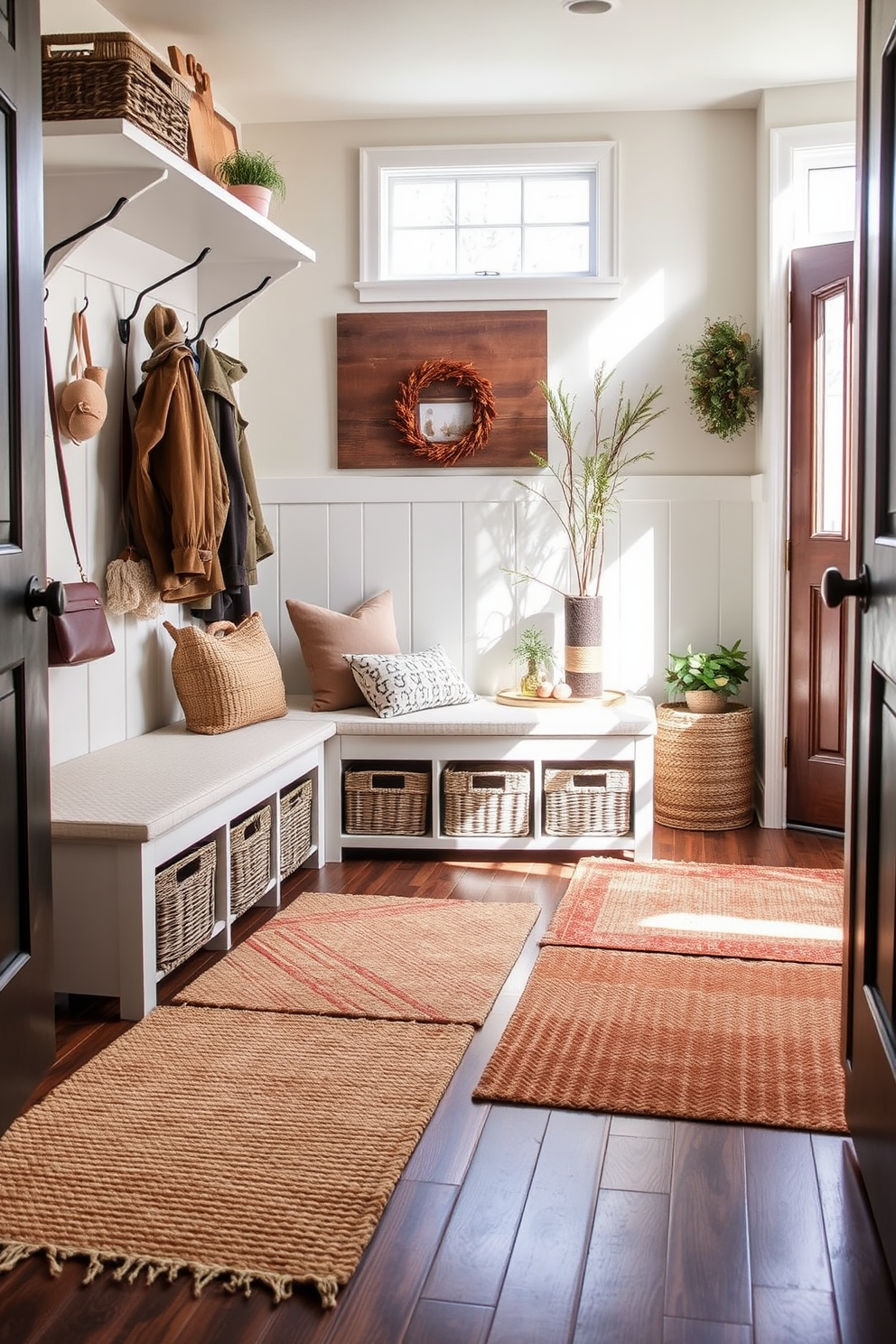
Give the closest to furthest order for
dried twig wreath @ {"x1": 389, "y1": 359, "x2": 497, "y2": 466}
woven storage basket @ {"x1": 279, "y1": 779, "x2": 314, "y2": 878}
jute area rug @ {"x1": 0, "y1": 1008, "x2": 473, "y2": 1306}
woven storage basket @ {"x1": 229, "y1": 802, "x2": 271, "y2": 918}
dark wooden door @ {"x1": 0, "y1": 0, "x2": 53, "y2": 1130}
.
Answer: dark wooden door @ {"x1": 0, "y1": 0, "x2": 53, "y2": 1130} → jute area rug @ {"x1": 0, "y1": 1008, "x2": 473, "y2": 1306} → woven storage basket @ {"x1": 229, "y1": 802, "x2": 271, "y2": 918} → woven storage basket @ {"x1": 279, "y1": 779, "x2": 314, "y2": 878} → dried twig wreath @ {"x1": 389, "y1": 359, "x2": 497, "y2": 466}

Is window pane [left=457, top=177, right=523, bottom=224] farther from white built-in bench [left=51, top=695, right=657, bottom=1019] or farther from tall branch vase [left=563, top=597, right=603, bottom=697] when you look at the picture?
white built-in bench [left=51, top=695, right=657, bottom=1019]

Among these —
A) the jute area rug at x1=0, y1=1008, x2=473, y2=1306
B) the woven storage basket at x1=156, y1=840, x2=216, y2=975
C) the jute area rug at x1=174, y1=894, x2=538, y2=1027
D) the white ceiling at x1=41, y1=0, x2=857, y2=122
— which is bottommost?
the jute area rug at x1=0, y1=1008, x2=473, y2=1306

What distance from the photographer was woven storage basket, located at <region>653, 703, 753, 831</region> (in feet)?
15.3

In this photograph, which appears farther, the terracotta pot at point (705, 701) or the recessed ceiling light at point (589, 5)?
the terracotta pot at point (705, 701)

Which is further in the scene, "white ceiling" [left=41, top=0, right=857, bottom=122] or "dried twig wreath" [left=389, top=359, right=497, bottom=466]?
"dried twig wreath" [left=389, top=359, right=497, bottom=466]

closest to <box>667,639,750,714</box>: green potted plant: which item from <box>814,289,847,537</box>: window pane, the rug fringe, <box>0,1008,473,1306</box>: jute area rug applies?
<box>814,289,847,537</box>: window pane

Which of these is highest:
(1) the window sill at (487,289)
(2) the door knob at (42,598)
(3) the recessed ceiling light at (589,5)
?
(3) the recessed ceiling light at (589,5)

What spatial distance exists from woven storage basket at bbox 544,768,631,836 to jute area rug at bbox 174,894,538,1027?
61cm

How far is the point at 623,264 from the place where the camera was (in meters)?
4.91

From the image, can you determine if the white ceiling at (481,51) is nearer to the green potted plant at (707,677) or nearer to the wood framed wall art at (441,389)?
the wood framed wall art at (441,389)

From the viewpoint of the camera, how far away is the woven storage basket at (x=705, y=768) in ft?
15.3

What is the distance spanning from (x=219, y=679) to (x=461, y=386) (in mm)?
1619

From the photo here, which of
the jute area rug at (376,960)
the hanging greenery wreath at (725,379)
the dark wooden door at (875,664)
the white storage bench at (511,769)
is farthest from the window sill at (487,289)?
the dark wooden door at (875,664)

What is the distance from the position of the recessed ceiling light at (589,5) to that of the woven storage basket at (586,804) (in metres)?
2.30
